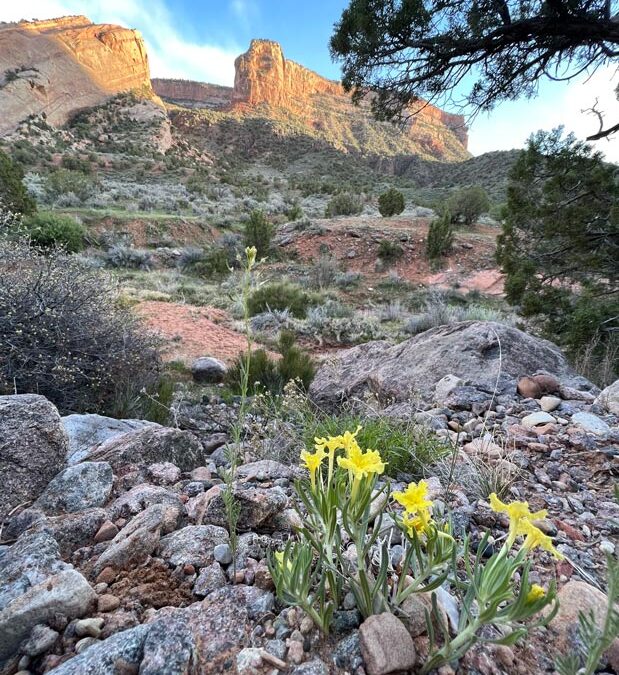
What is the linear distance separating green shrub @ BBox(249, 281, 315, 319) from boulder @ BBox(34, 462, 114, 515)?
7.17m

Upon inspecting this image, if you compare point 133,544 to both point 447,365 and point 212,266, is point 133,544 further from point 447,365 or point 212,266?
point 212,266

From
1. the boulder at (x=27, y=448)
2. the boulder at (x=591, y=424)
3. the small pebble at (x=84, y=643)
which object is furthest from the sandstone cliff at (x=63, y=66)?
the boulder at (x=591, y=424)

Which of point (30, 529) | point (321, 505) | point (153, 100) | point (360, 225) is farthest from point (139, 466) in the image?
point (153, 100)

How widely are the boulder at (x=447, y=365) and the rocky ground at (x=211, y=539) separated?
550mm

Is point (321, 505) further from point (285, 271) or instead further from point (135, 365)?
point (285, 271)

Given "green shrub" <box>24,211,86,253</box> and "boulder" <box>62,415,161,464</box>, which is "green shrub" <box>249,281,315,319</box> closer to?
"boulder" <box>62,415,161,464</box>

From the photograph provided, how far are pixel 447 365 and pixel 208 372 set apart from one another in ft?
10.0

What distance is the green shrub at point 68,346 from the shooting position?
3482mm

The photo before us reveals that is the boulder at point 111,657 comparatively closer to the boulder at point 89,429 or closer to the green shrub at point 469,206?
the boulder at point 89,429

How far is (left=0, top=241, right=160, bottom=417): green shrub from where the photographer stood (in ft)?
11.4

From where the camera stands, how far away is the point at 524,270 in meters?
5.89

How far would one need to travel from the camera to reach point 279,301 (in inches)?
365

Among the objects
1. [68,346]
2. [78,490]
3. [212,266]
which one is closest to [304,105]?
[212,266]

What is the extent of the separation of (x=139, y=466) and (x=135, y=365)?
98.2 inches
